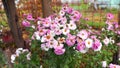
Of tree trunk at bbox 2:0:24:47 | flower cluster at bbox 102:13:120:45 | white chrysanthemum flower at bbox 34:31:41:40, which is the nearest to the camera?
white chrysanthemum flower at bbox 34:31:41:40

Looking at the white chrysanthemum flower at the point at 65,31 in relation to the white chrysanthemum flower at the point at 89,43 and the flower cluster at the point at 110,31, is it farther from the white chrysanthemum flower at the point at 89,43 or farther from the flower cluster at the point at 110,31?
the flower cluster at the point at 110,31

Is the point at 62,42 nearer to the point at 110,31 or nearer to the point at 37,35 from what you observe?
the point at 37,35

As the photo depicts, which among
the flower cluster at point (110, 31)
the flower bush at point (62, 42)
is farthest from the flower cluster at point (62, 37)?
the flower cluster at point (110, 31)

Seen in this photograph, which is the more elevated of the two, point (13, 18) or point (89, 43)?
point (89, 43)

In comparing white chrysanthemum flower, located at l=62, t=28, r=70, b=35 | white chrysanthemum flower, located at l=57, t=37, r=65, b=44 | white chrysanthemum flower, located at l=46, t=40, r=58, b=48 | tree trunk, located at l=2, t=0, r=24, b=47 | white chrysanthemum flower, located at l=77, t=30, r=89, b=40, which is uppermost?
white chrysanthemum flower, located at l=62, t=28, r=70, b=35

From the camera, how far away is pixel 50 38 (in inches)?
137

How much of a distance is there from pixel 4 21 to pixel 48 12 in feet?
8.67

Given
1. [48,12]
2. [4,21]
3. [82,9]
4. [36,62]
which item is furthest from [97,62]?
[82,9]

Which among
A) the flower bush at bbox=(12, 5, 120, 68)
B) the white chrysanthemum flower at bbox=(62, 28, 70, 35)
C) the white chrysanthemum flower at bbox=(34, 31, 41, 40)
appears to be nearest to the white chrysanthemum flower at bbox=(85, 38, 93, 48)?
the flower bush at bbox=(12, 5, 120, 68)

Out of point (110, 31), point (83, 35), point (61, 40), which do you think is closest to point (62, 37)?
point (61, 40)

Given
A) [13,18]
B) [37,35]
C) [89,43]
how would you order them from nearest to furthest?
1. [89,43]
2. [37,35]
3. [13,18]

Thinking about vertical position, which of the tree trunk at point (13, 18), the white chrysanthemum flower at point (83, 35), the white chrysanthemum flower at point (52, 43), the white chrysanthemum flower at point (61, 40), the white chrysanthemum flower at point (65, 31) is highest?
the white chrysanthemum flower at point (65, 31)

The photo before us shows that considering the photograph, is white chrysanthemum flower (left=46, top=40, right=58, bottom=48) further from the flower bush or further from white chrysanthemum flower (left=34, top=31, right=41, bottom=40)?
white chrysanthemum flower (left=34, top=31, right=41, bottom=40)

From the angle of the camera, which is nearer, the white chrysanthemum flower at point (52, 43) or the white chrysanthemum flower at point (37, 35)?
the white chrysanthemum flower at point (52, 43)
